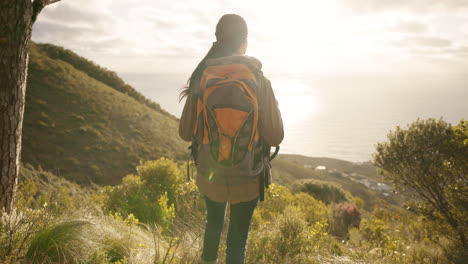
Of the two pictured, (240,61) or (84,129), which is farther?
(84,129)

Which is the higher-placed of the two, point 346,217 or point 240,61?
point 240,61

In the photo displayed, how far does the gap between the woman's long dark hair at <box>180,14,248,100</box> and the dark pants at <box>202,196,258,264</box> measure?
92 centimetres

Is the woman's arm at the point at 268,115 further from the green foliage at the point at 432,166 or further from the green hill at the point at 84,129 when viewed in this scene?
the green hill at the point at 84,129

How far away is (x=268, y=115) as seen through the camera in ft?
6.20

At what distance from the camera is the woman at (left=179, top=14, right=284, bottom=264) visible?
189cm

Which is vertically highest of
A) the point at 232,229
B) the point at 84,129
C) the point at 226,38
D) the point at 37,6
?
the point at 37,6

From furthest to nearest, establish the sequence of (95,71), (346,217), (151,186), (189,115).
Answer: (95,71)
(346,217)
(151,186)
(189,115)

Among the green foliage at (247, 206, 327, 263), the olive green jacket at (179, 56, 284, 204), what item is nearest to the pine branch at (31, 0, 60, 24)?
the olive green jacket at (179, 56, 284, 204)

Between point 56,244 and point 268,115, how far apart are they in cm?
206

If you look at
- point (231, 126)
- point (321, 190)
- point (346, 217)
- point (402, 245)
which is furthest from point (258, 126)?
point (321, 190)

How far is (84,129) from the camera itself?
59.4ft

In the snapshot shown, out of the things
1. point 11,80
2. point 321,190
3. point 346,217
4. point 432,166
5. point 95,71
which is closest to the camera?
point 11,80

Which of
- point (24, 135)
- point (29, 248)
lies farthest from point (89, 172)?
point (29, 248)

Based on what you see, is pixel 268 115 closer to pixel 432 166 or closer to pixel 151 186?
pixel 432 166
